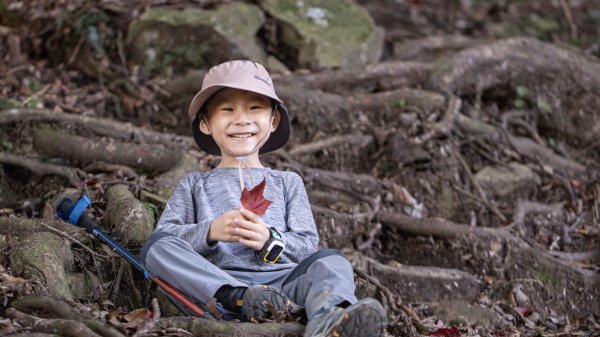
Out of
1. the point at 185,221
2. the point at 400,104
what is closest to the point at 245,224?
the point at 185,221

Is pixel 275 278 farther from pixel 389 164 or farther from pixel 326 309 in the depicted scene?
pixel 389 164

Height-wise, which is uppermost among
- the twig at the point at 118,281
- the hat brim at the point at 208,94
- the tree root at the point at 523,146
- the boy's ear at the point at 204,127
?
the hat brim at the point at 208,94

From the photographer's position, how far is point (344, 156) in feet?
21.9

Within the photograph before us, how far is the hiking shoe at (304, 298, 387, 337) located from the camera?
124 inches

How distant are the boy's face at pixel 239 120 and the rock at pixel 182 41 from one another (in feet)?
11.2

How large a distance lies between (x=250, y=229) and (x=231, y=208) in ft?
1.73

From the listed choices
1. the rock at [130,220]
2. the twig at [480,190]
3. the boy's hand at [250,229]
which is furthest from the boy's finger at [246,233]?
the twig at [480,190]

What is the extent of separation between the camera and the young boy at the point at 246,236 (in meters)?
3.49

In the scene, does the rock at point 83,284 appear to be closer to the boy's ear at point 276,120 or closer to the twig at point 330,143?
the boy's ear at point 276,120

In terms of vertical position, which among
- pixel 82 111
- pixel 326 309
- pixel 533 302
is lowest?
pixel 533 302

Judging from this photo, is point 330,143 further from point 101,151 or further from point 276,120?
point 276,120

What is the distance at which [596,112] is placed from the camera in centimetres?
778

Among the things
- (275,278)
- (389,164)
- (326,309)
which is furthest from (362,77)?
(326,309)

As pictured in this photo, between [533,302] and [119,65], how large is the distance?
4.50 metres
